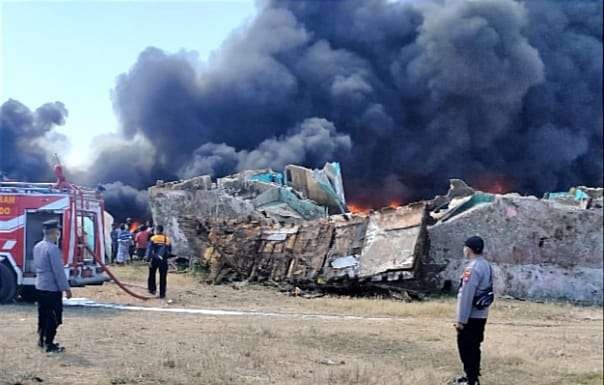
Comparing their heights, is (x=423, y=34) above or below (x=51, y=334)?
above

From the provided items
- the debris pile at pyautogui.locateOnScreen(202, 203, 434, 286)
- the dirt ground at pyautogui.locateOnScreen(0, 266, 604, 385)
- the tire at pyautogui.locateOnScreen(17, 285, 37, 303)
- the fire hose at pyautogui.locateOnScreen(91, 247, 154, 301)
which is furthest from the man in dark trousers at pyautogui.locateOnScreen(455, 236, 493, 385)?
the tire at pyautogui.locateOnScreen(17, 285, 37, 303)

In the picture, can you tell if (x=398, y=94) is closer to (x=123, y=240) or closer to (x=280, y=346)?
(x=280, y=346)

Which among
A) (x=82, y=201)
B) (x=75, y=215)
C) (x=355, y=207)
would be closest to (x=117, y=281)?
(x=75, y=215)

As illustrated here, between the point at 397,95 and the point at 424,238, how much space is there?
2.95 metres

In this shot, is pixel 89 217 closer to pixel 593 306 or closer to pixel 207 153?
pixel 207 153

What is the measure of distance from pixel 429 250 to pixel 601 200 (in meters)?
2.63

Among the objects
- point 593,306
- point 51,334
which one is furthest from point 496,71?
point 51,334

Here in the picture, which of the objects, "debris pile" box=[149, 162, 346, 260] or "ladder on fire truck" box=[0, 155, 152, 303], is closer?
"ladder on fire truck" box=[0, 155, 152, 303]

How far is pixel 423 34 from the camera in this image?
8383 millimetres

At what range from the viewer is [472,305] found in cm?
552

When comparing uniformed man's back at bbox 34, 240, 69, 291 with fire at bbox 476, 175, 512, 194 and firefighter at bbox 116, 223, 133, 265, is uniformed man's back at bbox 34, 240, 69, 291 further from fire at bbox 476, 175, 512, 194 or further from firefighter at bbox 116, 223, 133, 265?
fire at bbox 476, 175, 512, 194

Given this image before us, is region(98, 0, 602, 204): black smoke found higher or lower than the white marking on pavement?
higher

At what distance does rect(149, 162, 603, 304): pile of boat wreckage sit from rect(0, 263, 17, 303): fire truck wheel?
6.76 feet

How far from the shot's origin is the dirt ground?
572 centimetres
